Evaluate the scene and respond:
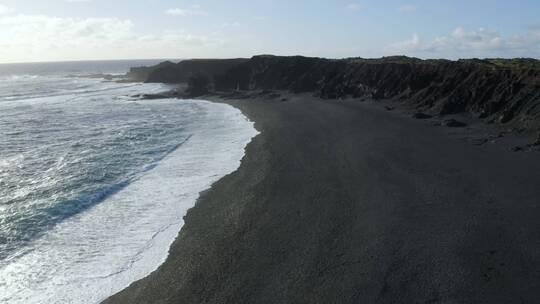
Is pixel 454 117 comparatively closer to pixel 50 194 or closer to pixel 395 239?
pixel 395 239

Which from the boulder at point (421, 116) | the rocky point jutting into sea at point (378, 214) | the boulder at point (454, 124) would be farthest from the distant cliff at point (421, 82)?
the boulder at point (454, 124)

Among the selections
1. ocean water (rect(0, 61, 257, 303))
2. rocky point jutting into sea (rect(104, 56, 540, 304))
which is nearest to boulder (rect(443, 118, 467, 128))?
rocky point jutting into sea (rect(104, 56, 540, 304))

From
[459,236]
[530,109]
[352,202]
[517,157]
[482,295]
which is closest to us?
[482,295]

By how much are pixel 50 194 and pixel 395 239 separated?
17007 millimetres

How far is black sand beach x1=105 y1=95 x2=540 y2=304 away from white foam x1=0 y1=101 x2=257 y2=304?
0.81 meters

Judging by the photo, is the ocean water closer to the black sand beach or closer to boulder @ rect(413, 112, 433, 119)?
the black sand beach

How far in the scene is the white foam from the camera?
15.5 meters

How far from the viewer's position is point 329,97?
65562 mm

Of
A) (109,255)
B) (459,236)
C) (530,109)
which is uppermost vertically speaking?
(530,109)

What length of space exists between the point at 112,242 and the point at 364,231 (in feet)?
31.1

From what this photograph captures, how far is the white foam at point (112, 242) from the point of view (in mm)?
15477

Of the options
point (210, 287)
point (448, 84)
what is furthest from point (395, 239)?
point (448, 84)

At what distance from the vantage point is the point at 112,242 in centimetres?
1884

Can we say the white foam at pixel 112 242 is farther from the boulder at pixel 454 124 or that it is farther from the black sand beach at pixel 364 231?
the boulder at pixel 454 124
